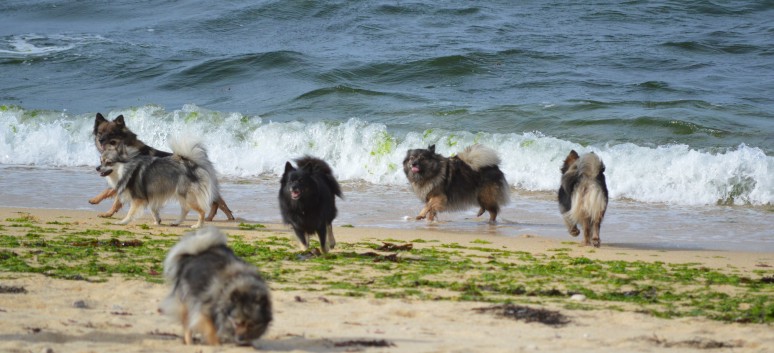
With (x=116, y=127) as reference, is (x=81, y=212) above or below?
below

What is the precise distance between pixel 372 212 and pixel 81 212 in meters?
3.34

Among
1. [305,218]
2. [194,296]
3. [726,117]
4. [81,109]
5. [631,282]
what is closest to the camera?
[194,296]

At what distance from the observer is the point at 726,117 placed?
1783 cm

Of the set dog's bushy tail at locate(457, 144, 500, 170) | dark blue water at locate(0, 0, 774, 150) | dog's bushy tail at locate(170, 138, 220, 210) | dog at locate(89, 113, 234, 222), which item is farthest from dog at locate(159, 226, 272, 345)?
dark blue water at locate(0, 0, 774, 150)

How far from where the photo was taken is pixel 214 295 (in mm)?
5277

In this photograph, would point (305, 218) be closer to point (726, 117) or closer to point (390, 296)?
point (390, 296)

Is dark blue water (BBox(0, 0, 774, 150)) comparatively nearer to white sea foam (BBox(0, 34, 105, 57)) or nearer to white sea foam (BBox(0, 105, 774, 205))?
white sea foam (BBox(0, 34, 105, 57))

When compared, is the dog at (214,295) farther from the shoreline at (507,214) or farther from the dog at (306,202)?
the shoreline at (507,214)

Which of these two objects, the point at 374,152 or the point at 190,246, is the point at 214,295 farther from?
the point at 374,152

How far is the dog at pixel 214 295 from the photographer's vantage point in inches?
205

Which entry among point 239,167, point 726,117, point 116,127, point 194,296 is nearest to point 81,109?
point 239,167

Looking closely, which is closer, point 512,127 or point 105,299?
point 105,299

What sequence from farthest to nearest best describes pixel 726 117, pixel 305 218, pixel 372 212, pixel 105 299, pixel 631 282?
pixel 726 117
pixel 372 212
pixel 305 218
pixel 631 282
pixel 105 299

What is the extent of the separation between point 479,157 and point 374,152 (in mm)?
4003
